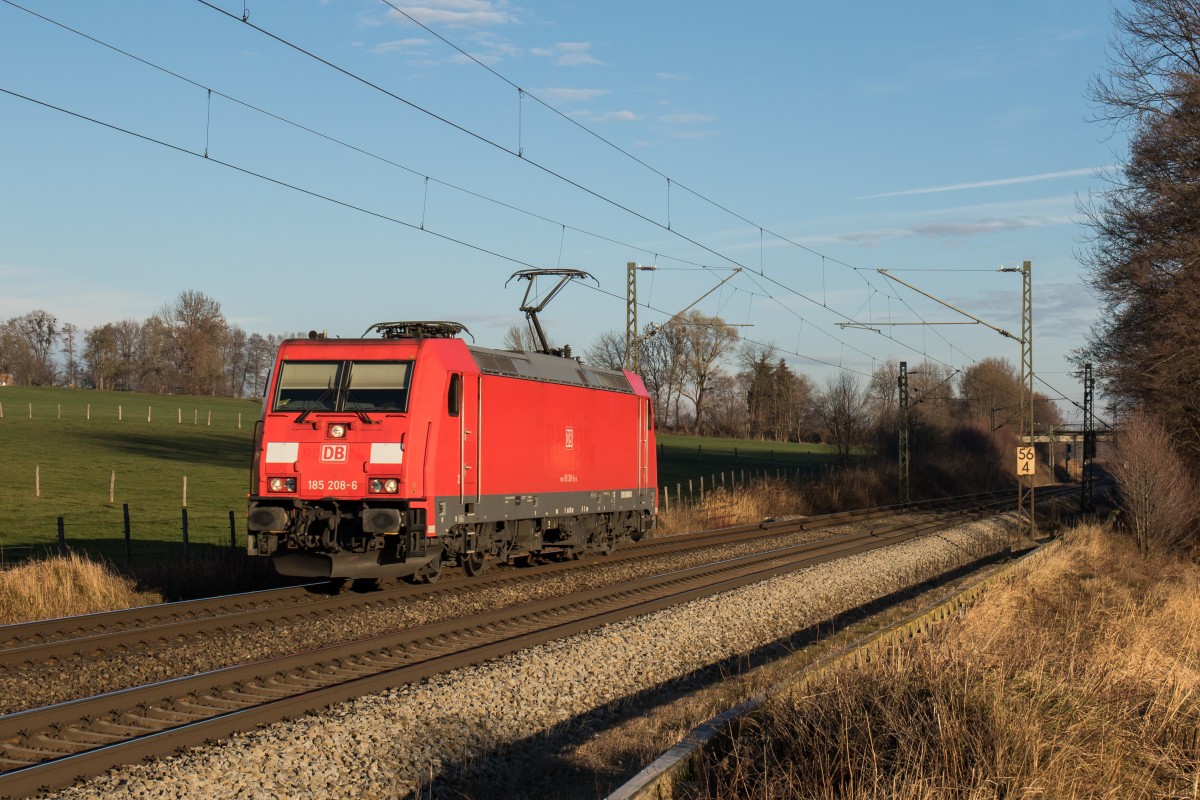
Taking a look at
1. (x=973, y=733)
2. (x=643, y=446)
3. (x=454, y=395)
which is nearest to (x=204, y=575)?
(x=454, y=395)

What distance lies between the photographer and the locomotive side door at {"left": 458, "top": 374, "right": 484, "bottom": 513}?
15391mm

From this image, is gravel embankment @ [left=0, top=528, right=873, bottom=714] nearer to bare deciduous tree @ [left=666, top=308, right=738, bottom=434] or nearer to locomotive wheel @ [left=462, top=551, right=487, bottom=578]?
locomotive wheel @ [left=462, top=551, right=487, bottom=578]

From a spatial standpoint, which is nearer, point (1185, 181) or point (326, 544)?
point (326, 544)

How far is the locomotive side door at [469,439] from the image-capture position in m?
15.4

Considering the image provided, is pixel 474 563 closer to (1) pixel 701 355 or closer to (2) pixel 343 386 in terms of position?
(2) pixel 343 386

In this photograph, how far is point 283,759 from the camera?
728 centimetres

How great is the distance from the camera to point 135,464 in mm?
45156

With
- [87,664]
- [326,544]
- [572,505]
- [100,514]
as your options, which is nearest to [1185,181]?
[572,505]

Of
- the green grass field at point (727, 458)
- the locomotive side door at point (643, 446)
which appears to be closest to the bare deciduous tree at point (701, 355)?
the green grass field at point (727, 458)

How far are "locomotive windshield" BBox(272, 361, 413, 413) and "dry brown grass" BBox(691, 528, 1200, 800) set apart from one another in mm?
7911

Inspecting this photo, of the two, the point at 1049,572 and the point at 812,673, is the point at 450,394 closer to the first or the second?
the point at 812,673

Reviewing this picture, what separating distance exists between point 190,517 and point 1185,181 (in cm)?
2696

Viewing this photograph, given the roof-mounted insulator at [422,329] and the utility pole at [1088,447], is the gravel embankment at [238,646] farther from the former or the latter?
the utility pole at [1088,447]

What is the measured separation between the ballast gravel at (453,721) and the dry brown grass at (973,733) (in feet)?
6.33
